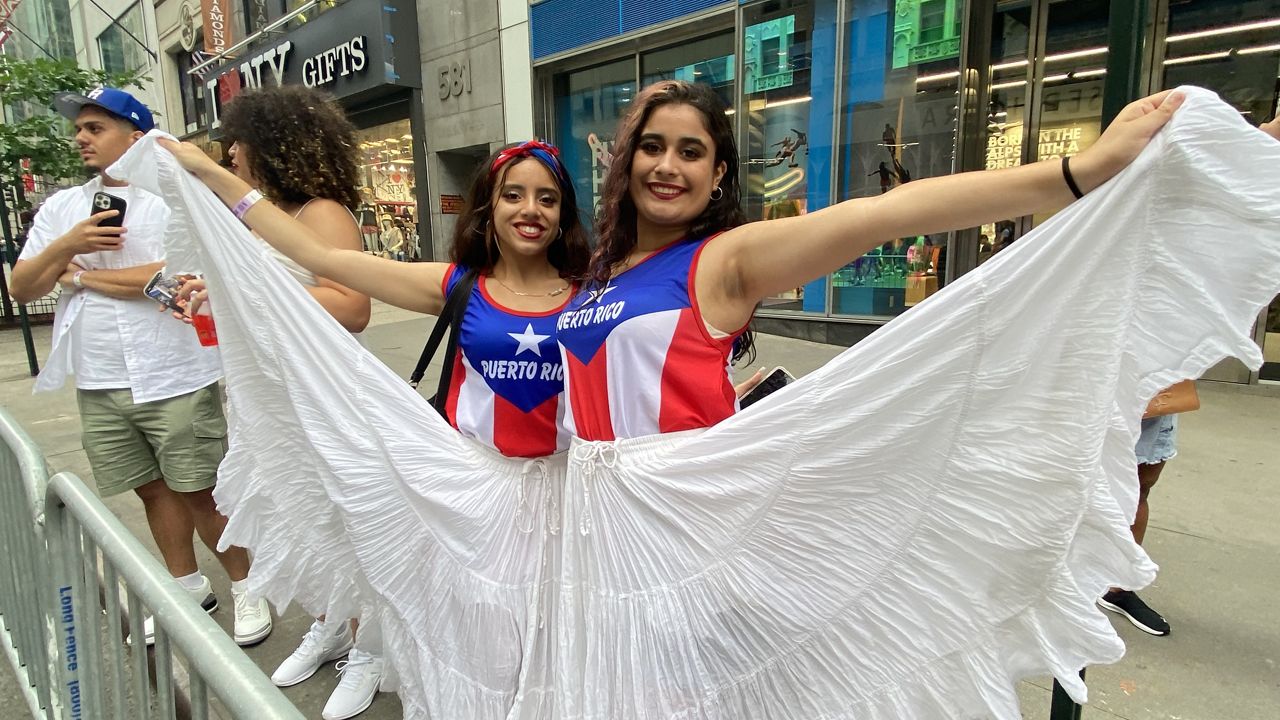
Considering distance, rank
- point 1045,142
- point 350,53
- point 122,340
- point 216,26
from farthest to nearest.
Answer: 1. point 216,26
2. point 350,53
3. point 1045,142
4. point 122,340

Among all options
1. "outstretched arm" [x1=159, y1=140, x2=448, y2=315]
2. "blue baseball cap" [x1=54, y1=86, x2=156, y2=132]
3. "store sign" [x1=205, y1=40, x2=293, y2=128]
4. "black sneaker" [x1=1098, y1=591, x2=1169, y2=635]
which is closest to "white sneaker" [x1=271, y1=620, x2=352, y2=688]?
"outstretched arm" [x1=159, y1=140, x2=448, y2=315]

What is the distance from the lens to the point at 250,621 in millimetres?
2914

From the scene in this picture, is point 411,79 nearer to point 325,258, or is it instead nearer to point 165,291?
point 165,291

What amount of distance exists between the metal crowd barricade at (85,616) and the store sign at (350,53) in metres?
10.8

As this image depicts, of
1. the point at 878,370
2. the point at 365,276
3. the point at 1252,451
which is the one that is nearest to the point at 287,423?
the point at 365,276

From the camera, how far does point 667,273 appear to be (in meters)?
1.56

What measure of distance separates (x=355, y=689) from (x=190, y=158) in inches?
74.0

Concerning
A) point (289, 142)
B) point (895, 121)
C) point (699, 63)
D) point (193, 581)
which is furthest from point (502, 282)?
point (699, 63)

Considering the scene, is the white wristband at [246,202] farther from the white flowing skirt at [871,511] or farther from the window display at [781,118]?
the window display at [781,118]

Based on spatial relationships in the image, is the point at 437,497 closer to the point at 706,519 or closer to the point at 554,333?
the point at 554,333

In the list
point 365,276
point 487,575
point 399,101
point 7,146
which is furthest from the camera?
point 399,101

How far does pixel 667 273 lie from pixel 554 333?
15.2 inches

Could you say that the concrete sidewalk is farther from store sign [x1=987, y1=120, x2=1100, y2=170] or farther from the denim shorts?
store sign [x1=987, y1=120, x2=1100, y2=170]

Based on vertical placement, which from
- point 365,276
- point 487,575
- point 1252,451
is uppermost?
point 365,276
